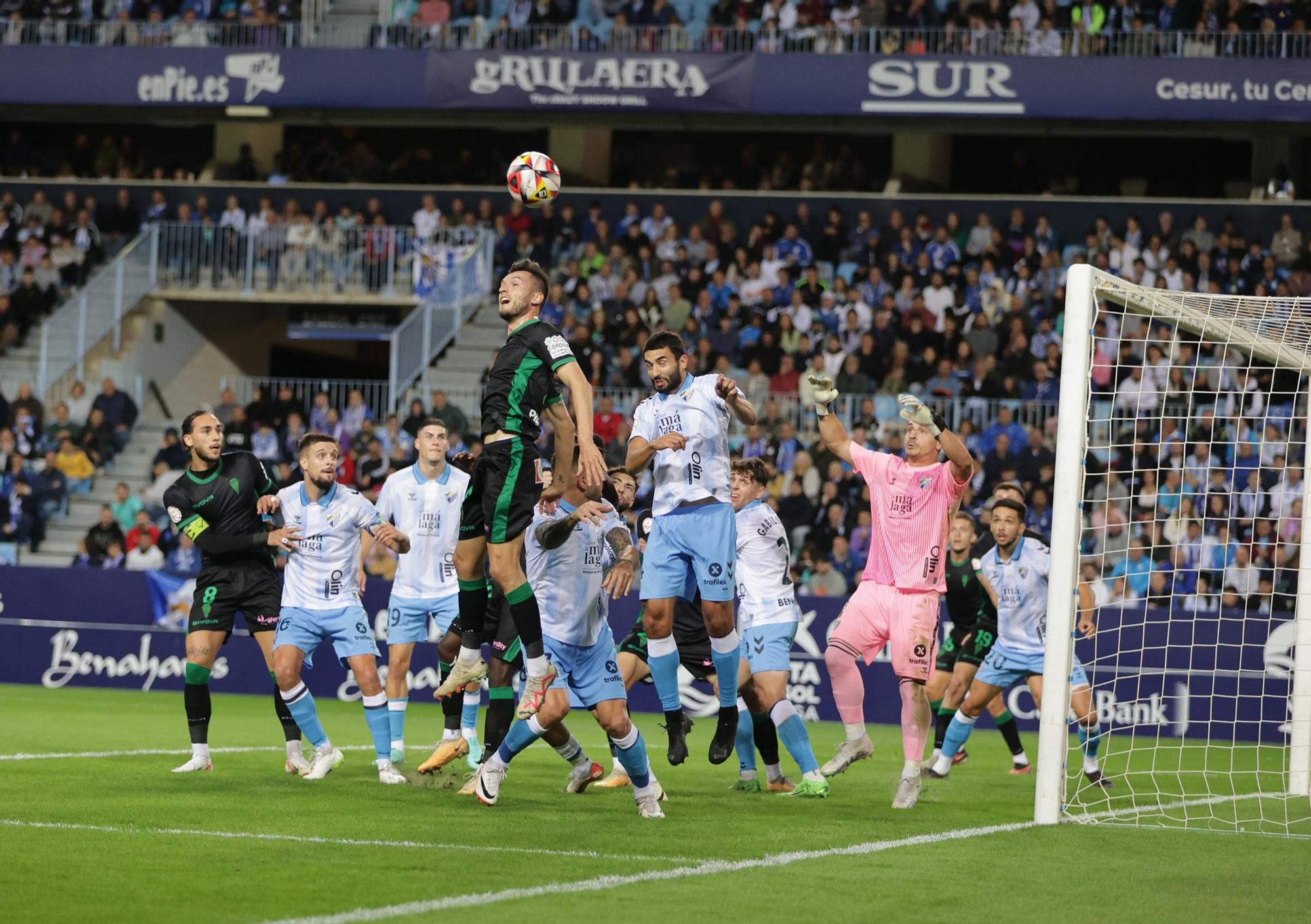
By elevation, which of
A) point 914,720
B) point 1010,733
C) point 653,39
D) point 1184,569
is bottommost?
point 1010,733

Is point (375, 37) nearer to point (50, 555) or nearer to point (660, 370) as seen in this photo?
point (50, 555)

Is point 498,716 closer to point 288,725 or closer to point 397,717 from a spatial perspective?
point 288,725

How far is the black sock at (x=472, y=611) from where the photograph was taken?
380 inches

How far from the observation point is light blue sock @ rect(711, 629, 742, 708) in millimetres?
10336

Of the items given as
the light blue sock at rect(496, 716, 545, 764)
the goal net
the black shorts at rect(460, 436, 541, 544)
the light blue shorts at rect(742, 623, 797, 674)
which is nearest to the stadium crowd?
the goal net

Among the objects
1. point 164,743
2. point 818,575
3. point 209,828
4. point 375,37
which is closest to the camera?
point 209,828

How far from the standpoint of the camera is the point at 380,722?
11.5 m

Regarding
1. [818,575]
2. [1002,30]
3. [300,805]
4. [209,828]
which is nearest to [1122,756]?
[818,575]

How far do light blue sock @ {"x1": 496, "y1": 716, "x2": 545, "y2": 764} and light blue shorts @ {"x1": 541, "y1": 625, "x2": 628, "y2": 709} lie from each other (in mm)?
315

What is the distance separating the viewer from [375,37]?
3066 centimetres

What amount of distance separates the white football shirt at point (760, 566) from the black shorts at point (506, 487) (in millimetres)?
2890

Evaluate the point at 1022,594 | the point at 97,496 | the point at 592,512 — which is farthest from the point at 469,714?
the point at 97,496

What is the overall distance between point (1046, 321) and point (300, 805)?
58.6 ft

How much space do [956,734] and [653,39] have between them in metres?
19.1
